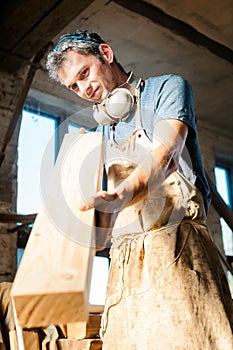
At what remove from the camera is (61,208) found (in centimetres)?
100

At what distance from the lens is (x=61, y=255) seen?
85cm

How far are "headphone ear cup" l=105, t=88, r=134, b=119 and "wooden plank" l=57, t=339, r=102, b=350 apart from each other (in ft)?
2.90

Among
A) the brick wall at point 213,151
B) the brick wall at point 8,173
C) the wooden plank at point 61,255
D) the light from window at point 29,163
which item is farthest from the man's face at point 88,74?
the brick wall at point 213,151

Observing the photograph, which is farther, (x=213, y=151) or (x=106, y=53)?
(x=213, y=151)

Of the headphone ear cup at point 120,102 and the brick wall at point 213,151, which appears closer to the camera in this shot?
the headphone ear cup at point 120,102

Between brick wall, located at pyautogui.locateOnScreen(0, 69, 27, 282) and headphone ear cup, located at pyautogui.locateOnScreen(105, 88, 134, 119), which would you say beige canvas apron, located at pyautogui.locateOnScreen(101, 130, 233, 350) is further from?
brick wall, located at pyautogui.locateOnScreen(0, 69, 27, 282)

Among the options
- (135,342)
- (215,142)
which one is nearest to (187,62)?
(215,142)

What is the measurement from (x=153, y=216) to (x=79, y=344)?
2.53 ft

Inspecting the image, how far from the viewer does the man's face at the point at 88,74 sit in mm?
1504

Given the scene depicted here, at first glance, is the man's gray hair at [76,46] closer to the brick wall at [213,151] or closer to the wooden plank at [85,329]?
the wooden plank at [85,329]

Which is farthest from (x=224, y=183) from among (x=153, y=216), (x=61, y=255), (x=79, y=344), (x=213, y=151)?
(x=61, y=255)

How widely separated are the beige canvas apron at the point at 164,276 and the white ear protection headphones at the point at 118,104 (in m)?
0.09

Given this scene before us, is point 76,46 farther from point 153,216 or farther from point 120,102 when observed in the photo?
point 153,216

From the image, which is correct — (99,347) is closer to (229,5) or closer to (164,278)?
(164,278)
